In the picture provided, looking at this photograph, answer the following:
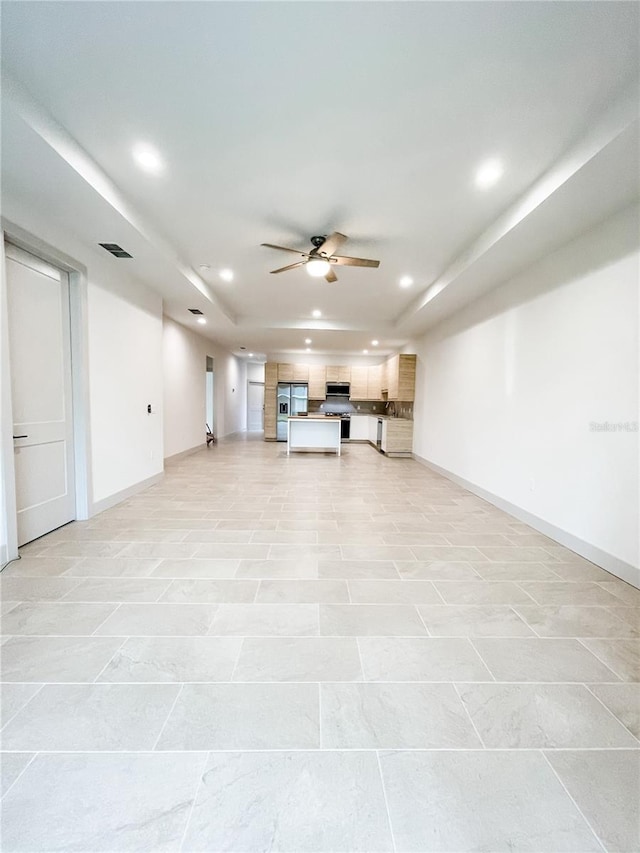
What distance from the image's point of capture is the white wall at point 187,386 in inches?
A: 241

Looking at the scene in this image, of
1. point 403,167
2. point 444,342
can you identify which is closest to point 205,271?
point 403,167

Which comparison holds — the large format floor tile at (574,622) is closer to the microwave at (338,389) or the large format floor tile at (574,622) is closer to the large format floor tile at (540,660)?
the large format floor tile at (540,660)

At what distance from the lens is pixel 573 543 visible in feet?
9.04

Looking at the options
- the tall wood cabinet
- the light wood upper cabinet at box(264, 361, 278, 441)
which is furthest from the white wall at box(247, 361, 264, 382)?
the tall wood cabinet

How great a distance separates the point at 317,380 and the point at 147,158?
A: 25.2 feet

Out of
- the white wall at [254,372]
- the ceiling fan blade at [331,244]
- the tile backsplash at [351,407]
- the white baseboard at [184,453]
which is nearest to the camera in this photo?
the ceiling fan blade at [331,244]

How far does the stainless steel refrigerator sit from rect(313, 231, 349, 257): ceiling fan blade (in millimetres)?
6540

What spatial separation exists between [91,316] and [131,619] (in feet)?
9.75

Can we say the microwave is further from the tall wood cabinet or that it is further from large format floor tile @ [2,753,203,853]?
large format floor tile @ [2,753,203,853]

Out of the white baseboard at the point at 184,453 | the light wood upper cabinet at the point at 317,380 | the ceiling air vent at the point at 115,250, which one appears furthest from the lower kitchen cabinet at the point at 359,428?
the ceiling air vent at the point at 115,250

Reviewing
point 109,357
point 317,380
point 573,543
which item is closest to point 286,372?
point 317,380

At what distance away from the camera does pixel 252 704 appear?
4.29 feet

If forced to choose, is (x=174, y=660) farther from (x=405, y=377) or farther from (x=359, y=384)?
(x=359, y=384)

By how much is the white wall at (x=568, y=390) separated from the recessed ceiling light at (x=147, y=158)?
136 inches
